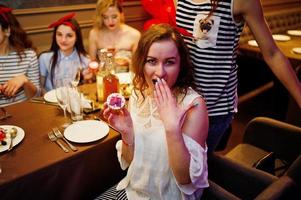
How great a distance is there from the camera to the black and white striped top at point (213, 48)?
4.00 ft

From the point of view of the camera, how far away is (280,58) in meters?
1.17

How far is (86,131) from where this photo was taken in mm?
1380

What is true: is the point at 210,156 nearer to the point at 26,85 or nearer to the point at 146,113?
the point at 146,113

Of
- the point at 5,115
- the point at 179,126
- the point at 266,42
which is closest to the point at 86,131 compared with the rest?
the point at 5,115

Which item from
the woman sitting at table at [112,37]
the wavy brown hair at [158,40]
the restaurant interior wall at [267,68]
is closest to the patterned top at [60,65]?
the woman sitting at table at [112,37]

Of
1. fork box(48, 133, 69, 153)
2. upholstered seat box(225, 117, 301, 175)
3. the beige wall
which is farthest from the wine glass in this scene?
the beige wall

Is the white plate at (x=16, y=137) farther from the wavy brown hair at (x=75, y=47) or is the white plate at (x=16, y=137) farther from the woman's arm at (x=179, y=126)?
the wavy brown hair at (x=75, y=47)

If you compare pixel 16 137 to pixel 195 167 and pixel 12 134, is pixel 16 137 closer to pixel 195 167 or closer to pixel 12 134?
pixel 12 134

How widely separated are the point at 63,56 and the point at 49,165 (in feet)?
4.23

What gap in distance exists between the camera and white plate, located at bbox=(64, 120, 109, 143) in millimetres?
1320

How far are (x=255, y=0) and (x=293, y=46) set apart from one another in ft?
8.13

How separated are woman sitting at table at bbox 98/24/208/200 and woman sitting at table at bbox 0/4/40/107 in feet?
3.53

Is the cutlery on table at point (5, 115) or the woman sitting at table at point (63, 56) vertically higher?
the woman sitting at table at point (63, 56)

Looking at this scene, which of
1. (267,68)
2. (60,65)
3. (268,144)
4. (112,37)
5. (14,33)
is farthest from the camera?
(267,68)
